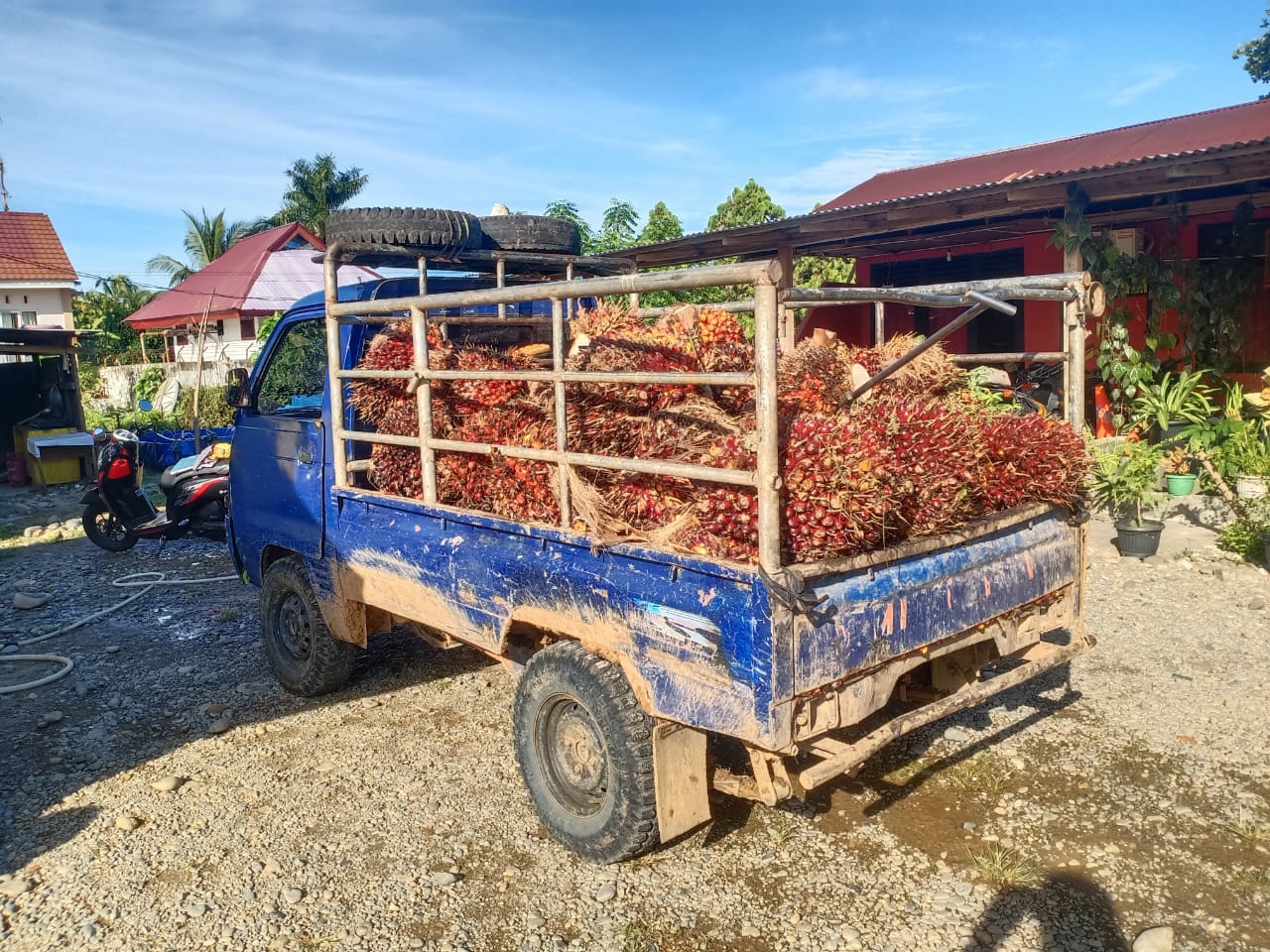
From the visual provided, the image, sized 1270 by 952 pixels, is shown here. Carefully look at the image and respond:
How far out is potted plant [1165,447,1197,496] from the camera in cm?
773

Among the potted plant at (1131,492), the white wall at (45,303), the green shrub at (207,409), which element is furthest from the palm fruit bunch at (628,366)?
the white wall at (45,303)

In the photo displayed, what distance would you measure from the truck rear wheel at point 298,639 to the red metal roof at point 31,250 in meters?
26.4

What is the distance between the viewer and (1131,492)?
7215 millimetres

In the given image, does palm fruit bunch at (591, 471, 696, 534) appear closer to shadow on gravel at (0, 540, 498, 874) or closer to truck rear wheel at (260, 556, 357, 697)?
truck rear wheel at (260, 556, 357, 697)

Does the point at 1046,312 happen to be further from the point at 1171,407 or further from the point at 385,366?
the point at 385,366

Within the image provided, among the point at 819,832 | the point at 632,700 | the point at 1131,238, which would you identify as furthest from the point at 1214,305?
the point at 632,700

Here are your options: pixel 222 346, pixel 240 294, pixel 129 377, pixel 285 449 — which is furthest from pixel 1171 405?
pixel 129 377

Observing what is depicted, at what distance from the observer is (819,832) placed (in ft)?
11.5

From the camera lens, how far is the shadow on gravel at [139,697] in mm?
3926

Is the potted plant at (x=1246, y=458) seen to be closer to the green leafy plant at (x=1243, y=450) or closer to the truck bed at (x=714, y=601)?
the green leafy plant at (x=1243, y=450)

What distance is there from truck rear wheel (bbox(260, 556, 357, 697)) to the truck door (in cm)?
19

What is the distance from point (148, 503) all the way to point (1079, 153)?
1130 centimetres

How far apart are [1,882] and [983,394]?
586 centimetres

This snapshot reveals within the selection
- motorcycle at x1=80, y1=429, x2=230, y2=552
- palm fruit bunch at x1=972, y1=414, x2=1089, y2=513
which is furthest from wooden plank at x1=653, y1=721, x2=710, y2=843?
motorcycle at x1=80, y1=429, x2=230, y2=552
